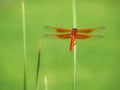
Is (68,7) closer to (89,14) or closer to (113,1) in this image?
(89,14)

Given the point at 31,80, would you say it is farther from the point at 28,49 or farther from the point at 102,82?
the point at 102,82

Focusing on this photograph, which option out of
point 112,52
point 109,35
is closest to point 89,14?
point 109,35

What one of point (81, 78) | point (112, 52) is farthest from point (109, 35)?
point (81, 78)

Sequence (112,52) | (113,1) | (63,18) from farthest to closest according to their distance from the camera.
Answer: (113,1) < (63,18) < (112,52)

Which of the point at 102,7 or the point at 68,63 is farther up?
the point at 102,7

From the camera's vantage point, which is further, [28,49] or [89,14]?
[89,14]

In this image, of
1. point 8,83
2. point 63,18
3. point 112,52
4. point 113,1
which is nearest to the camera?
point 8,83

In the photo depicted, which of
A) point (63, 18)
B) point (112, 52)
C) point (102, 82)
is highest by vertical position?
point (63, 18)
